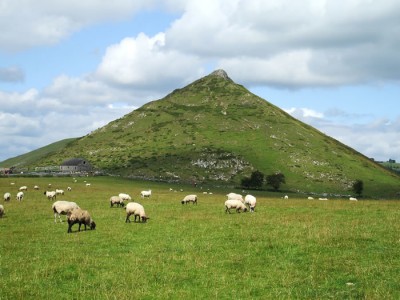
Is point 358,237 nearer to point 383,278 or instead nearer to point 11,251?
point 383,278

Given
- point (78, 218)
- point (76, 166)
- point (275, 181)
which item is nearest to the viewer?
point (78, 218)

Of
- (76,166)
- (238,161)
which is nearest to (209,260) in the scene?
(76,166)

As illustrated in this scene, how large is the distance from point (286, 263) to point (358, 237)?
6191mm

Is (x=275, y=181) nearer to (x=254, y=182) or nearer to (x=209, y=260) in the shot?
(x=254, y=182)

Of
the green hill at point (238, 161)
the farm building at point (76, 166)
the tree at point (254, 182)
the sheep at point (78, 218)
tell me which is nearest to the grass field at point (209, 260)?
the sheep at point (78, 218)

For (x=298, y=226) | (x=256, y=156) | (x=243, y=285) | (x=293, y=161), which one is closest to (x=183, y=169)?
(x=256, y=156)

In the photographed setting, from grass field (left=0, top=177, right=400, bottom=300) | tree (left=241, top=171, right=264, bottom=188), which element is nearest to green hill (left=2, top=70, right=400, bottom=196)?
tree (left=241, top=171, right=264, bottom=188)

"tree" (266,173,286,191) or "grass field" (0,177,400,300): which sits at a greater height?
"tree" (266,173,286,191)

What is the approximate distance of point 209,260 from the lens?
18062 millimetres

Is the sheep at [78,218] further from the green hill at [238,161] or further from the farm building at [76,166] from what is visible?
the farm building at [76,166]

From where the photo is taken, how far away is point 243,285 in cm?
1452

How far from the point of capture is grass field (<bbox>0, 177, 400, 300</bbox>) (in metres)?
13.8

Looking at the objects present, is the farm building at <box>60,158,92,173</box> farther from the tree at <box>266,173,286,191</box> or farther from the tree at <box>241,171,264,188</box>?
the tree at <box>266,173,286,191</box>

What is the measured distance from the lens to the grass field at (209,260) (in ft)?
45.3
